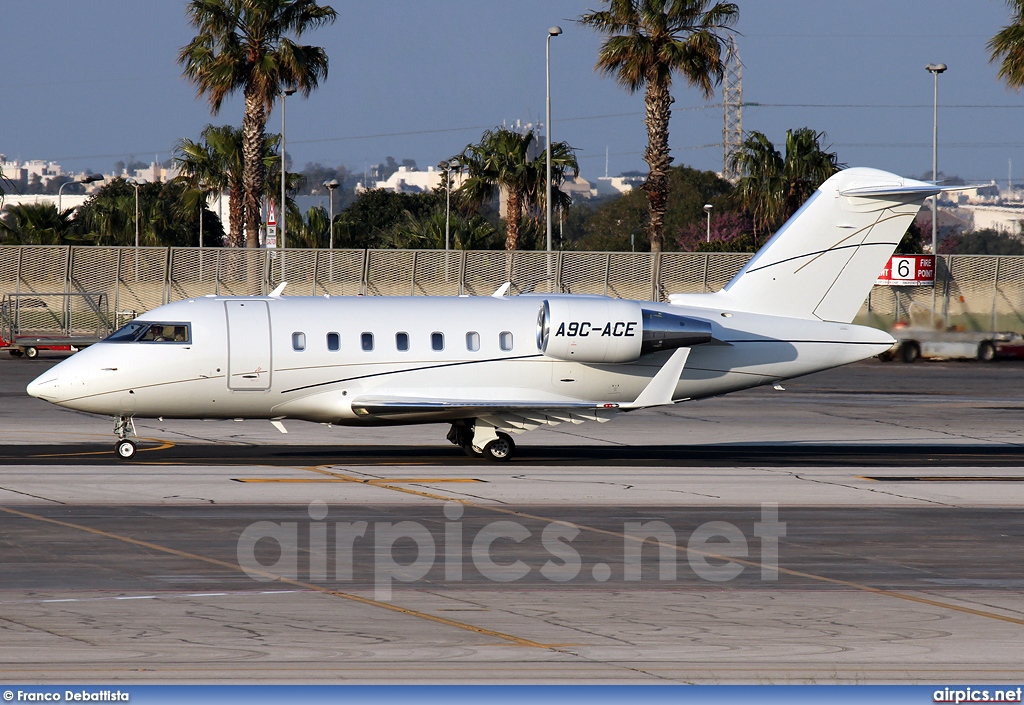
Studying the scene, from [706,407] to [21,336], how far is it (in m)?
30.2

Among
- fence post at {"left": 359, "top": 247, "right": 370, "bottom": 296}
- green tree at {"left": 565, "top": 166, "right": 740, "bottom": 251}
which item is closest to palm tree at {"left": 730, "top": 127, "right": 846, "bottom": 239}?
fence post at {"left": 359, "top": 247, "right": 370, "bottom": 296}

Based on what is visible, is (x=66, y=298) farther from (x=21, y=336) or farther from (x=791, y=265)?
(x=791, y=265)

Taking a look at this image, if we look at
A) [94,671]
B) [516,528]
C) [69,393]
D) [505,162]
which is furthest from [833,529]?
[505,162]

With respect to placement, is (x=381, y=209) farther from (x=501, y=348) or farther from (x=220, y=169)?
(x=501, y=348)

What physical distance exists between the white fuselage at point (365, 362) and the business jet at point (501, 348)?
27 millimetres

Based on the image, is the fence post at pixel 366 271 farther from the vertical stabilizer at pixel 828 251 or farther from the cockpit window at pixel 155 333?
the cockpit window at pixel 155 333

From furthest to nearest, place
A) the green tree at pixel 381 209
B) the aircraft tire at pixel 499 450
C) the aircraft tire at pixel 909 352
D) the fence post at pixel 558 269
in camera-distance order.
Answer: the green tree at pixel 381 209 → the aircraft tire at pixel 909 352 → the fence post at pixel 558 269 → the aircraft tire at pixel 499 450

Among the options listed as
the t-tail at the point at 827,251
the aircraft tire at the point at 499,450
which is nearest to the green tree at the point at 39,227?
the aircraft tire at the point at 499,450

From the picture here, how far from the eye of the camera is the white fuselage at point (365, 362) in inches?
920

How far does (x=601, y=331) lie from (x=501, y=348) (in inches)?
78.8

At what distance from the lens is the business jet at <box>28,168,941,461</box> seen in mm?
23516

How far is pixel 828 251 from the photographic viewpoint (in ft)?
86.1

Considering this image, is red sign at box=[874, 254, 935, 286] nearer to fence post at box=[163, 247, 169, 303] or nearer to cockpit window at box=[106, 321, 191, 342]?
fence post at box=[163, 247, 169, 303]

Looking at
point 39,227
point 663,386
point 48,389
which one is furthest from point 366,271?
point 663,386
